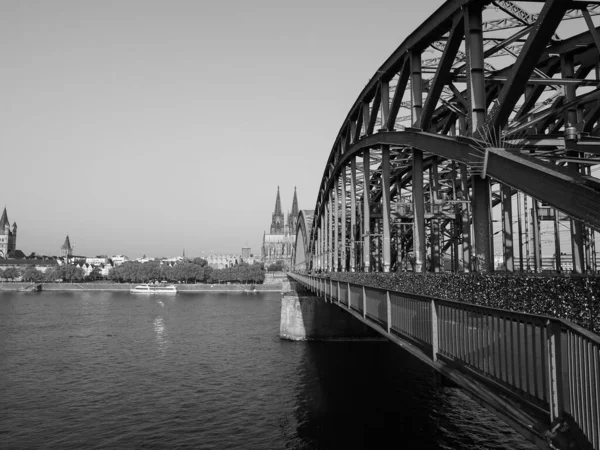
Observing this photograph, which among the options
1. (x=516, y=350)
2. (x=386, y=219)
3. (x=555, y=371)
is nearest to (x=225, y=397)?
(x=386, y=219)

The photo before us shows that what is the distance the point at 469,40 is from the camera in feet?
44.8

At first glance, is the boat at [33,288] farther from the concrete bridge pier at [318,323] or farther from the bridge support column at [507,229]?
the bridge support column at [507,229]

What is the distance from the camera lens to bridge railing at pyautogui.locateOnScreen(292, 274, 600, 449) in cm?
478

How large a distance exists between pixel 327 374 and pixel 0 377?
70.0ft

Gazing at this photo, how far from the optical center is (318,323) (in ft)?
161

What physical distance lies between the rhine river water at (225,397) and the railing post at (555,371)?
17.2 meters

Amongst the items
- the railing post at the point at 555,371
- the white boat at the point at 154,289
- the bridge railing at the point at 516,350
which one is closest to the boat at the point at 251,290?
the white boat at the point at 154,289

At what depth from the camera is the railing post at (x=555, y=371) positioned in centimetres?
509

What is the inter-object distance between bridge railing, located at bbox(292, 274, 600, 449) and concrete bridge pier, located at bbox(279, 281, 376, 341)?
37237mm

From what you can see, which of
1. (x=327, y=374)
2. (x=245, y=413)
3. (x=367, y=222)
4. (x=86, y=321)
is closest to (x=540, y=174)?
(x=367, y=222)

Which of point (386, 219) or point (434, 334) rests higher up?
point (386, 219)

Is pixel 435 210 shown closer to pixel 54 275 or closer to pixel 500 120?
pixel 500 120

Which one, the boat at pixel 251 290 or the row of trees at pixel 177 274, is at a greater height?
the row of trees at pixel 177 274

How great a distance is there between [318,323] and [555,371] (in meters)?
44.7
